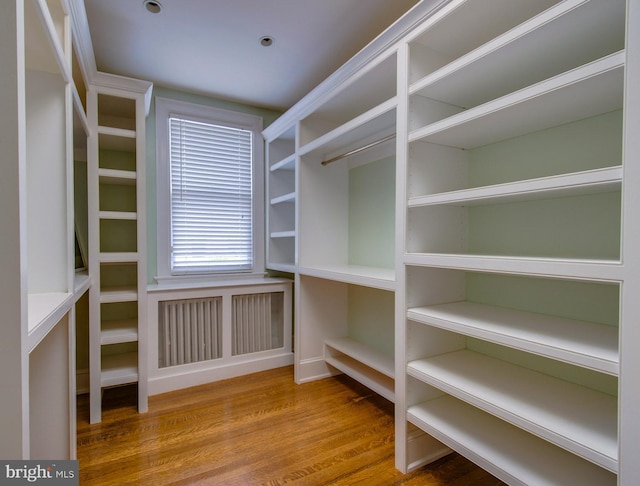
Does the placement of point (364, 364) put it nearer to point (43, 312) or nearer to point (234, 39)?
point (43, 312)

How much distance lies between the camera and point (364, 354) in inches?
98.1

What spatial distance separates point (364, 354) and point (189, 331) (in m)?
1.48

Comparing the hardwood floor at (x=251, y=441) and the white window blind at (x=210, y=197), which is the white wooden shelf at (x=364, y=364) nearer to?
the hardwood floor at (x=251, y=441)

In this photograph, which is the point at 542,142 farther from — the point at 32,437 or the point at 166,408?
the point at 166,408

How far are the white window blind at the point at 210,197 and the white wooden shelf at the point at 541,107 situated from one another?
Result: 2.12m

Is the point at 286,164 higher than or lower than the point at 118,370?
higher

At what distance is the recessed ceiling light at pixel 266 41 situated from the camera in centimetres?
219

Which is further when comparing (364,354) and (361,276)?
(364,354)

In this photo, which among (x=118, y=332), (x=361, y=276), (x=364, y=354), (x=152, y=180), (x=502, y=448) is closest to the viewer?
(x=502, y=448)

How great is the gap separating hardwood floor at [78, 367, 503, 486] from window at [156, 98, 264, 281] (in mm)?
1152

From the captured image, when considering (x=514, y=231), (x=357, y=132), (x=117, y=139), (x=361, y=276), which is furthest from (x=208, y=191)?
(x=514, y=231)

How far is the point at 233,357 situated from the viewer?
9.53 feet

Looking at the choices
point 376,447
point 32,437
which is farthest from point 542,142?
point 32,437

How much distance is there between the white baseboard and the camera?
2592 millimetres
